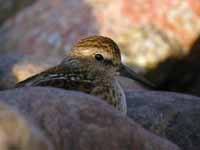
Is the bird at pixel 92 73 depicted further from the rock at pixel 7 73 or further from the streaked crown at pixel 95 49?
the rock at pixel 7 73

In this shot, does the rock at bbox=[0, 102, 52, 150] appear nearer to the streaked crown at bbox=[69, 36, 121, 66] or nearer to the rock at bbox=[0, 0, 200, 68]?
the streaked crown at bbox=[69, 36, 121, 66]

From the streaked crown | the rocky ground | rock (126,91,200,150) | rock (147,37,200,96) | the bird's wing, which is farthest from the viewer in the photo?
rock (147,37,200,96)

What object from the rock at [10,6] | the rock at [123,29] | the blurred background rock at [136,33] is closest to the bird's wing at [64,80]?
the blurred background rock at [136,33]

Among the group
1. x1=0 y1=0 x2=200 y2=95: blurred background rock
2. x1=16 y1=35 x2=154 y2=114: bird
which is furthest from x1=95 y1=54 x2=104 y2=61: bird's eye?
x1=0 y1=0 x2=200 y2=95: blurred background rock

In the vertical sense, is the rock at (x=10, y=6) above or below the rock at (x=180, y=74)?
above

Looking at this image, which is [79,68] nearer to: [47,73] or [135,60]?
[47,73]

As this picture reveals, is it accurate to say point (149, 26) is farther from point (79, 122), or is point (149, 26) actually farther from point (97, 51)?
point (79, 122)
